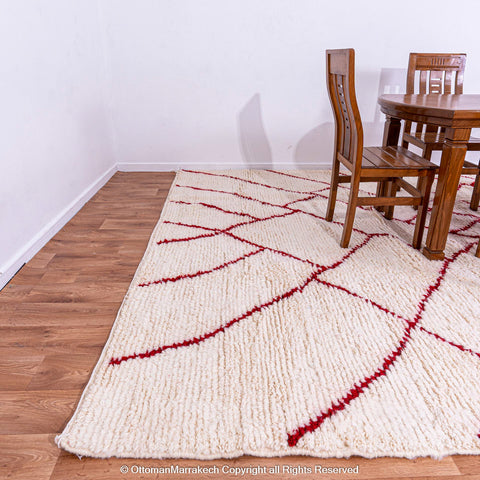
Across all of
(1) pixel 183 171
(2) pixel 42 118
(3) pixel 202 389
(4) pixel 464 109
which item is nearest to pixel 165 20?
(1) pixel 183 171

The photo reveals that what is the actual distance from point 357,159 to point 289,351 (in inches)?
35.7

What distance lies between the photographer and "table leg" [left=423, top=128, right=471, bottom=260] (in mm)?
1652

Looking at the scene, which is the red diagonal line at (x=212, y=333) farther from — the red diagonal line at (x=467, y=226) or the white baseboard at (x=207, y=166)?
the white baseboard at (x=207, y=166)

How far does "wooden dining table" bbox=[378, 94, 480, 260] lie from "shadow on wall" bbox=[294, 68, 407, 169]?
3.77ft

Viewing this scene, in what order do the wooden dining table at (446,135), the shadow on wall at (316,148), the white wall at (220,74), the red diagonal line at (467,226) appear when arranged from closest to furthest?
1. the wooden dining table at (446,135)
2. the red diagonal line at (467,226)
3. the white wall at (220,74)
4. the shadow on wall at (316,148)

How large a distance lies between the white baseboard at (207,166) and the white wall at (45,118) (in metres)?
0.42

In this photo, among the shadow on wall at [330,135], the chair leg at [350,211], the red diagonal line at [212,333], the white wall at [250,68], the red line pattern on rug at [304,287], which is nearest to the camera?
the red line pattern on rug at [304,287]

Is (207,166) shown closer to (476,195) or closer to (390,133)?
(390,133)

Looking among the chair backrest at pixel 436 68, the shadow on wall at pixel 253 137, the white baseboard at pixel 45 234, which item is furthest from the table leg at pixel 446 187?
the white baseboard at pixel 45 234

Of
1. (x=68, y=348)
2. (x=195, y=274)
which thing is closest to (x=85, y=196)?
(x=195, y=274)

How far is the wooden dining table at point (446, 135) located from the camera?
159 centimetres

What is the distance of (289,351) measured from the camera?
4.16 feet

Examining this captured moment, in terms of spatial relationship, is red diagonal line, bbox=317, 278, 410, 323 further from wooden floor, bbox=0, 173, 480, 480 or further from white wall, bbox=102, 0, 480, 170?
white wall, bbox=102, 0, 480, 170

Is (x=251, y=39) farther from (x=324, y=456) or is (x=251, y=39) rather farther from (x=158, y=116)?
(x=324, y=456)
